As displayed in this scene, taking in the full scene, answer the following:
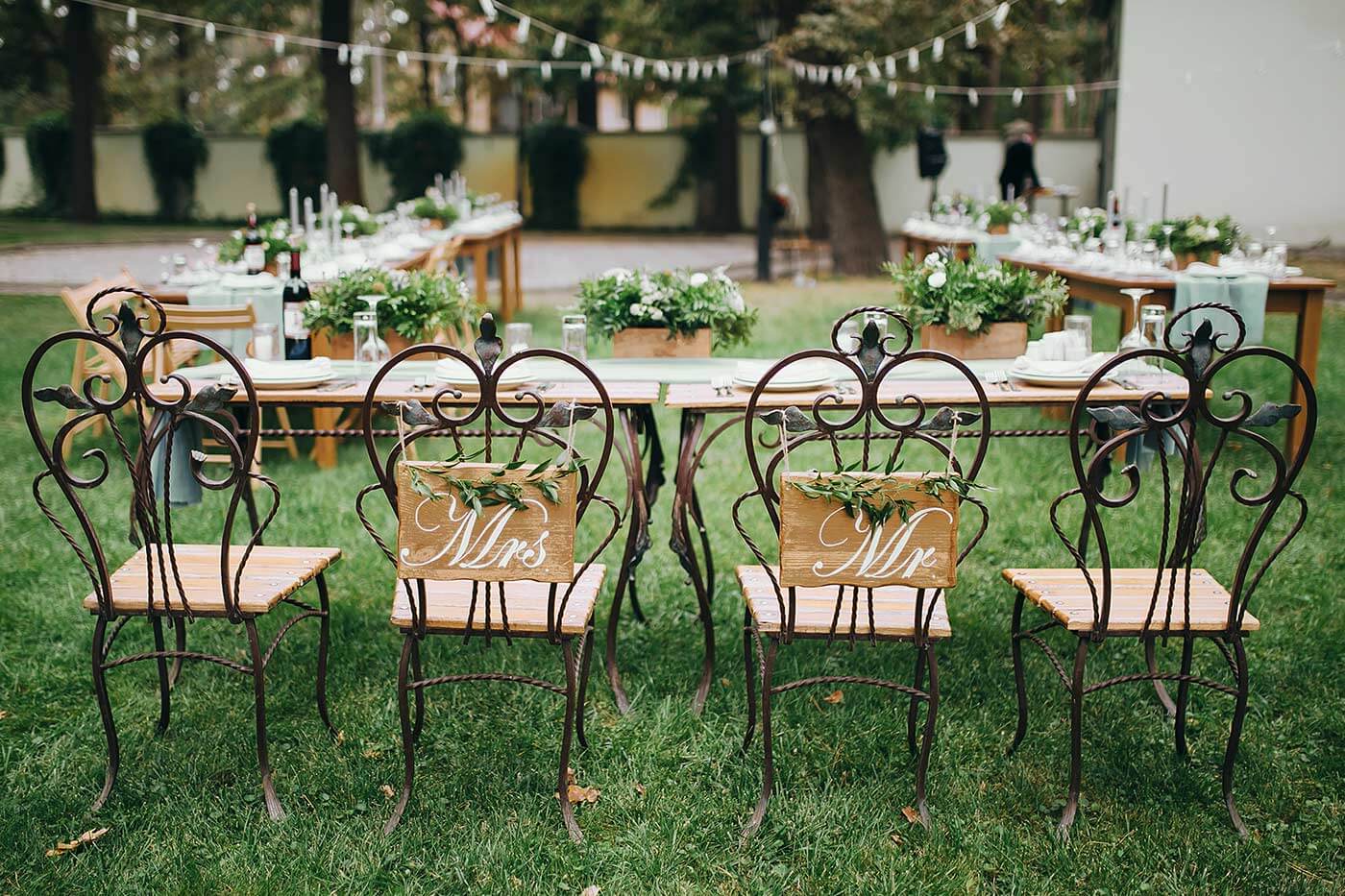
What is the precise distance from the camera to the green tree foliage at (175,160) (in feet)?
71.8

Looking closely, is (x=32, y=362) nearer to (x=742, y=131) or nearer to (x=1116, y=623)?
(x=1116, y=623)

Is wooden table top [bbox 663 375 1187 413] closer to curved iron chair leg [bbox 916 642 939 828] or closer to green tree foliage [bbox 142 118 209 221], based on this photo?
curved iron chair leg [bbox 916 642 939 828]

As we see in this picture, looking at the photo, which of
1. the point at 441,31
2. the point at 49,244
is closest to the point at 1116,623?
the point at 49,244

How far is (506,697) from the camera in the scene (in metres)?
3.32

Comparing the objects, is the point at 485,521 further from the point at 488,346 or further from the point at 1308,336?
the point at 1308,336

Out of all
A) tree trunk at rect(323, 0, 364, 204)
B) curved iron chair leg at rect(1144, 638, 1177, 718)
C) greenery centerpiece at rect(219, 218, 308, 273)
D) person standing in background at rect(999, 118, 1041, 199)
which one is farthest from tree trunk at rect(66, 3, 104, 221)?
curved iron chair leg at rect(1144, 638, 1177, 718)

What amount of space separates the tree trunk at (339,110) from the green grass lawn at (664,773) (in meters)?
12.5

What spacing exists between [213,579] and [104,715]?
0.40 m

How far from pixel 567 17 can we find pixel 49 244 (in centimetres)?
881

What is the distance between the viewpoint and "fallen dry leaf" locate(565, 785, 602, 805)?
9.21ft

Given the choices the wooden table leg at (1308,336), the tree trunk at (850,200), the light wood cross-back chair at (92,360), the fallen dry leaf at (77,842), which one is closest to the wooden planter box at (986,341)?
the wooden table leg at (1308,336)

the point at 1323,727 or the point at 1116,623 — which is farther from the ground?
the point at 1116,623

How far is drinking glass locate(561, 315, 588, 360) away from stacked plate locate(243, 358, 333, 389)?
0.69 meters

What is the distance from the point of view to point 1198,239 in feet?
20.5
